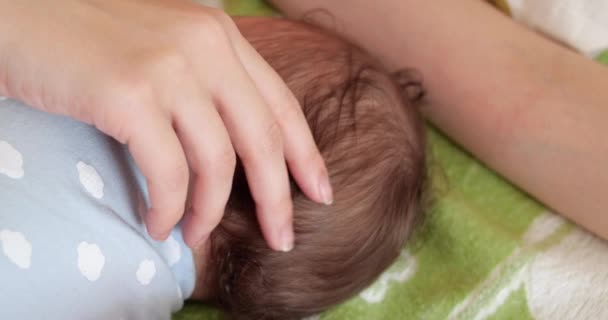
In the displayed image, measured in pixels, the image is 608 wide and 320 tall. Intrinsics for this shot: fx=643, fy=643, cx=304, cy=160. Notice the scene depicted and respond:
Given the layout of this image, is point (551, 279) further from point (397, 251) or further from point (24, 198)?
point (24, 198)

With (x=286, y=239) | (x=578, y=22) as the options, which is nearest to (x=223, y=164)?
(x=286, y=239)

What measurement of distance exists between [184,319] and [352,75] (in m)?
0.36

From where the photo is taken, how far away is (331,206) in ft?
2.31

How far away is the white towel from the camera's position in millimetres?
899

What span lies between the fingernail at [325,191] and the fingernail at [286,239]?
0.05m

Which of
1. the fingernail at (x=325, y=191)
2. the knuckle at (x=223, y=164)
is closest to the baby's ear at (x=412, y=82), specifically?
the fingernail at (x=325, y=191)

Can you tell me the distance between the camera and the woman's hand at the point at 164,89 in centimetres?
52

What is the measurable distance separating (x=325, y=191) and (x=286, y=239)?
64 mm

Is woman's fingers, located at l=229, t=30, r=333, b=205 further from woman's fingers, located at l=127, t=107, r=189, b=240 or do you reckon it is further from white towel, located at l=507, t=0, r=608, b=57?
white towel, located at l=507, t=0, r=608, b=57

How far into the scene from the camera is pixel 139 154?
1.75 ft

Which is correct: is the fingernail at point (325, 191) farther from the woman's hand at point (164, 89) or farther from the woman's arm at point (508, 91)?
the woman's arm at point (508, 91)

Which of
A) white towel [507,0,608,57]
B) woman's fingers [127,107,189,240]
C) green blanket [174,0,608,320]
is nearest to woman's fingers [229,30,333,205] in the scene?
woman's fingers [127,107,189,240]

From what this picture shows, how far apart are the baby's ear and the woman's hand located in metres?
0.33

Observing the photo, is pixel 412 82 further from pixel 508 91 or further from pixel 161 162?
pixel 161 162
